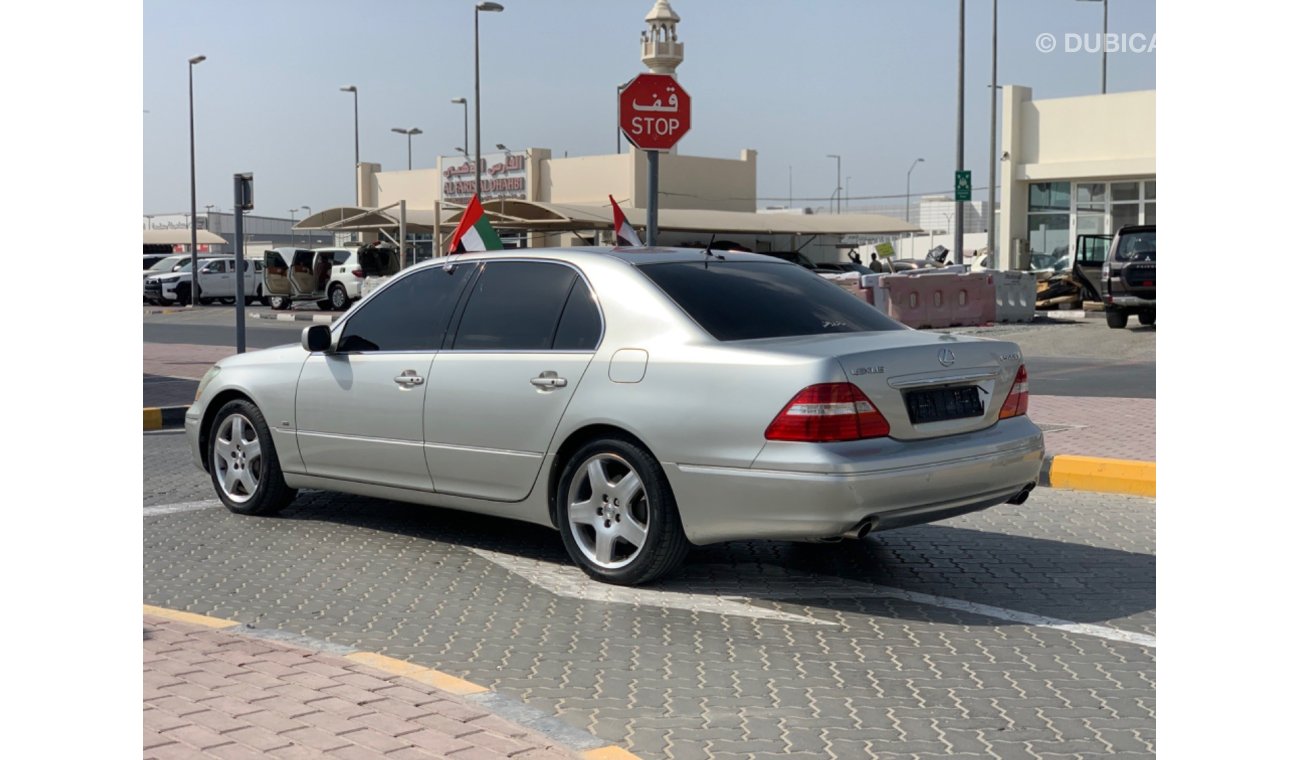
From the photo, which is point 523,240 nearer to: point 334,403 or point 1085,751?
point 334,403

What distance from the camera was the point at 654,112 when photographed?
1119 cm

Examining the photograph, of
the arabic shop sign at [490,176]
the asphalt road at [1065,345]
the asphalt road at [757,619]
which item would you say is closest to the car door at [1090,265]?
the asphalt road at [1065,345]

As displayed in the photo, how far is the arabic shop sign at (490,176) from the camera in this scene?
206 ft

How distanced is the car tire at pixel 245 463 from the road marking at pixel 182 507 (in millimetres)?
280

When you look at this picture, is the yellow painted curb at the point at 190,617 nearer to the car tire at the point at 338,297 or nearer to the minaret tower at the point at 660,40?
the car tire at the point at 338,297

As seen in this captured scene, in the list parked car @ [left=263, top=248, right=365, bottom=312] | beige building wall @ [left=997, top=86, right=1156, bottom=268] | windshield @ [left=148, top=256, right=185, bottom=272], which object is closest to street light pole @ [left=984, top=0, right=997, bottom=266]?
beige building wall @ [left=997, top=86, right=1156, bottom=268]

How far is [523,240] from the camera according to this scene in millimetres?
60656

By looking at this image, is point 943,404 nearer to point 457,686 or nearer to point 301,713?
point 457,686

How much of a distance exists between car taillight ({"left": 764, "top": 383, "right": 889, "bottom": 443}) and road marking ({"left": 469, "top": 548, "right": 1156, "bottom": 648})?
75 centimetres
